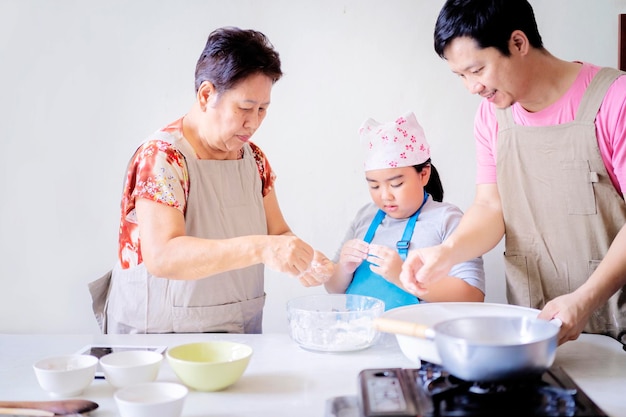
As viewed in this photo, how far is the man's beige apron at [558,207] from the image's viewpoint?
176 cm

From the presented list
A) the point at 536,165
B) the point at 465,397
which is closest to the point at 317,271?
the point at 536,165

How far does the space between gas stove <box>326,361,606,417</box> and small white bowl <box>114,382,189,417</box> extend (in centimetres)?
27

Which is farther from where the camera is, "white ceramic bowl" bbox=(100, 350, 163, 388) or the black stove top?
"white ceramic bowl" bbox=(100, 350, 163, 388)

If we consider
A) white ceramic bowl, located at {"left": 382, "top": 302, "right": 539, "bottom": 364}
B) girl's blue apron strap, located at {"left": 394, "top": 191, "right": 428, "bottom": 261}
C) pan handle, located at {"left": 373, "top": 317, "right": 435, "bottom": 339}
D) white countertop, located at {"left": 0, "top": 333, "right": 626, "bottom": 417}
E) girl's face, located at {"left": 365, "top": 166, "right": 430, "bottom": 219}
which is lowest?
white countertop, located at {"left": 0, "top": 333, "right": 626, "bottom": 417}

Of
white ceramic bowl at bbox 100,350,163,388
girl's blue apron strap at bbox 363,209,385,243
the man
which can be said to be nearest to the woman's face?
the man

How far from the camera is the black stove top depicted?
0.96m

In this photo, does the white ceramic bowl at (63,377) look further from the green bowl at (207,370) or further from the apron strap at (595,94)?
the apron strap at (595,94)

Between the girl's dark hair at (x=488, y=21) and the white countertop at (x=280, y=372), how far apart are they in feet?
2.67

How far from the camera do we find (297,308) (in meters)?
1.75

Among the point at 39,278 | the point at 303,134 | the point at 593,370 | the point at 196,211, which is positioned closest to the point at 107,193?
the point at 39,278

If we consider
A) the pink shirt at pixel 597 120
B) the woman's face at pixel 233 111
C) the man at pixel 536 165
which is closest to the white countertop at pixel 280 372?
the man at pixel 536 165

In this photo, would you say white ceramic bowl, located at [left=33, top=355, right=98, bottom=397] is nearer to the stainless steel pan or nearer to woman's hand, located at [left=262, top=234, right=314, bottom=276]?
woman's hand, located at [left=262, top=234, right=314, bottom=276]

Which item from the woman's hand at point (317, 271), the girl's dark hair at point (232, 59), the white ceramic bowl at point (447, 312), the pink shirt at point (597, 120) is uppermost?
the girl's dark hair at point (232, 59)

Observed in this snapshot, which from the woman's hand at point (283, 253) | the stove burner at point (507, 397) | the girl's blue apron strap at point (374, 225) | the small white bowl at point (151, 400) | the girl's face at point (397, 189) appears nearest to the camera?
the stove burner at point (507, 397)
